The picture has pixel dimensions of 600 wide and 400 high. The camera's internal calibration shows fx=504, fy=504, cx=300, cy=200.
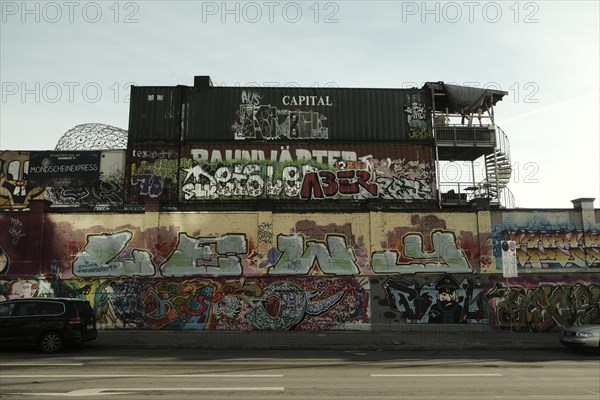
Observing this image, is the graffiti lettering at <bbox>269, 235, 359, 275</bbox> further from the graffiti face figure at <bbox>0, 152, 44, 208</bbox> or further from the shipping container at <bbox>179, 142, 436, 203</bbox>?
the graffiti face figure at <bbox>0, 152, 44, 208</bbox>

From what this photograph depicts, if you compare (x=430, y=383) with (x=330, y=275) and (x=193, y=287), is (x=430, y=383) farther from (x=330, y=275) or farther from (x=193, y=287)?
Answer: (x=193, y=287)

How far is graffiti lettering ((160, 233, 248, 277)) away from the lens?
20.0 metres

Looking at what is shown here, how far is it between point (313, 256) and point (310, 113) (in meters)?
8.03

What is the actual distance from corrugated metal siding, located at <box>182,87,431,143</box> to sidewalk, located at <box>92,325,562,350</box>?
9.43 m

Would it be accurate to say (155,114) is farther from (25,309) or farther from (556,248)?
(556,248)

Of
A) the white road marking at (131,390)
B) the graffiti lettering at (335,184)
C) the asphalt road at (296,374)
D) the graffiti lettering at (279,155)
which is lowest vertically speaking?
the asphalt road at (296,374)

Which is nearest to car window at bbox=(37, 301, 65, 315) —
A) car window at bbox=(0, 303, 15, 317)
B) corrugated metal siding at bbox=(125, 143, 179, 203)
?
car window at bbox=(0, 303, 15, 317)

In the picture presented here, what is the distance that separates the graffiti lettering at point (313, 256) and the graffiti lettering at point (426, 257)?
1103 mm

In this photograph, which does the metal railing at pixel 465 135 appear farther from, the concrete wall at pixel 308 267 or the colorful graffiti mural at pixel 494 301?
the colorful graffiti mural at pixel 494 301

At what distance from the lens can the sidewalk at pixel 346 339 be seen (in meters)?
16.0

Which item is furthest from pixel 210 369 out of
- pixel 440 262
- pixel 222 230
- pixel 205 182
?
pixel 205 182

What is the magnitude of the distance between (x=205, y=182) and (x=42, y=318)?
34.5 ft

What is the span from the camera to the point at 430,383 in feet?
33.0

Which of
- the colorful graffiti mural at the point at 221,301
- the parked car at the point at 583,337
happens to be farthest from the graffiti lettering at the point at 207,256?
the parked car at the point at 583,337
